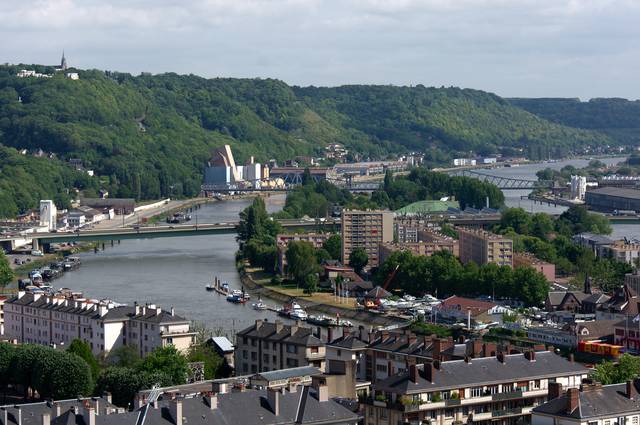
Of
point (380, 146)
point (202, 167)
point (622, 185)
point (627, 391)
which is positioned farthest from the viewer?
point (380, 146)

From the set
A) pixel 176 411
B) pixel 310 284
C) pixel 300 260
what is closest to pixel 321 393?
pixel 176 411

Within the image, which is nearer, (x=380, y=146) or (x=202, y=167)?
(x=202, y=167)

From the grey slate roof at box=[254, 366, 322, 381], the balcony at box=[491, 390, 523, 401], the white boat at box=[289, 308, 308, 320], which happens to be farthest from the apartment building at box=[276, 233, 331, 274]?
the balcony at box=[491, 390, 523, 401]

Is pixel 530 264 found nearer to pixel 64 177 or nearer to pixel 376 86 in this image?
pixel 64 177

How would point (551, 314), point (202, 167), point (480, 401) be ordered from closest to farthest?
point (480, 401), point (551, 314), point (202, 167)

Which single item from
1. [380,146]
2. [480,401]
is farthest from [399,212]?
[380,146]

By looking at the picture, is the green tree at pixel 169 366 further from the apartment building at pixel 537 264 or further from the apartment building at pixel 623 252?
the apartment building at pixel 623 252

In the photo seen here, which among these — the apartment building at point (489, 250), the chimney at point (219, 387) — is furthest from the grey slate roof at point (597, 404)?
the apartment building at point (489, 250)

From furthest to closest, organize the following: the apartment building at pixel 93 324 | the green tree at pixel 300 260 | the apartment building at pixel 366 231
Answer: the apartment building at pixel 366 231 → the green tree at pixel 300 260 → the apartment building at pixel 93 324
